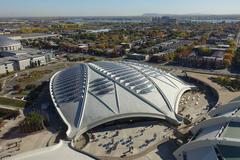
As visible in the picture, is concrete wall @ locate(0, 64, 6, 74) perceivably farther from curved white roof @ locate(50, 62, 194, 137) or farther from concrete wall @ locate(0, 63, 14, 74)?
curved white roof @ locate(50, 62, 194, 137)

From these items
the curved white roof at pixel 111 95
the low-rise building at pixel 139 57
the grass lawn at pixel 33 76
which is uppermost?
the curved white roof at pixel 111 95

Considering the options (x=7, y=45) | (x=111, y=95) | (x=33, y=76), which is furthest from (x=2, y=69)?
(x=111, y=95)

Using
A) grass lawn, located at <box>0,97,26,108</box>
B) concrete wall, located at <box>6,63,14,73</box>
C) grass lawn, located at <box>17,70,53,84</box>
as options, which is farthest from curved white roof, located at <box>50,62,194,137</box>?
concrete wall, located at <box>6,63,14,73</box>

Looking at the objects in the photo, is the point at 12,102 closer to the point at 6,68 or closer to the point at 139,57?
the point at 6,68

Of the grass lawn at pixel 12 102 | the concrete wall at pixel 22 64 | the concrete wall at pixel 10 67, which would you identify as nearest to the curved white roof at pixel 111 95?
the grass lawn at pixel 12 102

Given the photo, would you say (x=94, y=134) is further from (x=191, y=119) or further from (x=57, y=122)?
(x=191, y=119)

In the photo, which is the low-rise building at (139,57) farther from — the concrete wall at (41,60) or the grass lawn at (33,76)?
the grass lawn at (33,76)

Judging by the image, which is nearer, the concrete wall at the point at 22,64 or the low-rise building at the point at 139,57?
the concrete wall at the point at 22,64

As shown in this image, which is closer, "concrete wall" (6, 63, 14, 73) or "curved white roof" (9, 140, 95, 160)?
"curved white roof" (9, 140, 95, 160)
